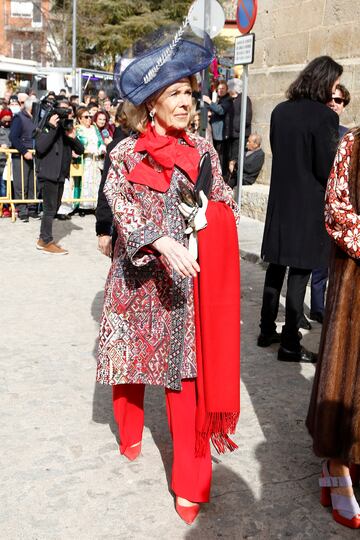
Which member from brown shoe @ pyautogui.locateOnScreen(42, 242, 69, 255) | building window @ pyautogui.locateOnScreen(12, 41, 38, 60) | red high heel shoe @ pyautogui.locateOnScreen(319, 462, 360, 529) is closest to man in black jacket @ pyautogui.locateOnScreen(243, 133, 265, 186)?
brown shoe @ pyautogui.locateOnScreen(42, 242, 69, 255)

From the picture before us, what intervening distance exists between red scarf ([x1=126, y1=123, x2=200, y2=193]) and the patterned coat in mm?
27

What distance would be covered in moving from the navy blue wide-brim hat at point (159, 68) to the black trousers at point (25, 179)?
7895 mm

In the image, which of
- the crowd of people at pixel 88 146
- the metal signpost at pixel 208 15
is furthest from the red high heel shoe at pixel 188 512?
the crowd of people at pixel 88 146

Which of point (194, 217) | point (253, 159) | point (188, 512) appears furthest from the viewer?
point (253, 159)

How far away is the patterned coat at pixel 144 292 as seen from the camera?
2.80 metres

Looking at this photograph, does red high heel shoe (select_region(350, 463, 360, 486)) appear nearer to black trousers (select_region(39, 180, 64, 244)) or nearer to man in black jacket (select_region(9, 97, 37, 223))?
black trousers (select_region(39, 180, 64, 244))

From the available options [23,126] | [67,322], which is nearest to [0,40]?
[23,126]

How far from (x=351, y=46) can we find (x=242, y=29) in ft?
4.69

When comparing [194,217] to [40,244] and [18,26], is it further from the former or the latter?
[18,26]

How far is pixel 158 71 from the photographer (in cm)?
281

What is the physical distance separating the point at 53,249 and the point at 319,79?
475 cm

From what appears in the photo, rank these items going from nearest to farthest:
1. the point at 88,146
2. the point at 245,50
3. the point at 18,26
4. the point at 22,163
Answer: the point at 245,50
the point at 22,163
the point at 88,146
the point at 18,26

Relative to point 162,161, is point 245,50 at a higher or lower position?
higher

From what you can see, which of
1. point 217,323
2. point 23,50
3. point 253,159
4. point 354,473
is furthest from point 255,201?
point 23,50
